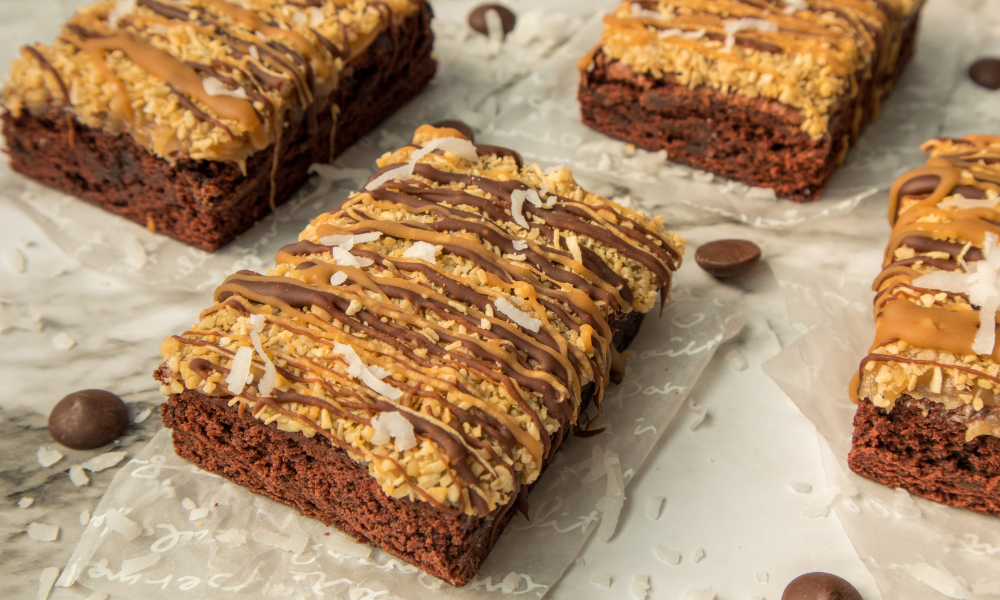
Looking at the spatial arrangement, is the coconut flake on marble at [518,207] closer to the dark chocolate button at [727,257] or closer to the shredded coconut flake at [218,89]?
the dark chocolate button at [727,257]

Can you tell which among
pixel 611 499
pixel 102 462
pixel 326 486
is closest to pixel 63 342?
pixel 102 462

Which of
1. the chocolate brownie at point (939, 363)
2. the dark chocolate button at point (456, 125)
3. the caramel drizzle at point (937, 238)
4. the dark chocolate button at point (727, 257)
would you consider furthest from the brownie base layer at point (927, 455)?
the dark chocolate button at point (456, 125)

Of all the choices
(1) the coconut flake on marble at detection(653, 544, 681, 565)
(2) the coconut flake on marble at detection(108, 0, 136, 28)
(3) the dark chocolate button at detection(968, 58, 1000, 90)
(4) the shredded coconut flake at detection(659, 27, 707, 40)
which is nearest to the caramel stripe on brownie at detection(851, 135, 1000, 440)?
(1) the coconut flake on marble at detection(653, 544, 681, 565)

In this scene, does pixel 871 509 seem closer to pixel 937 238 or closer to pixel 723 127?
pixel 937 238

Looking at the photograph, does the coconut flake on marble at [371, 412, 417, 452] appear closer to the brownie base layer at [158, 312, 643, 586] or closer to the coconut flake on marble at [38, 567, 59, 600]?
the brownie base layer at [158, 312, 643, 586]

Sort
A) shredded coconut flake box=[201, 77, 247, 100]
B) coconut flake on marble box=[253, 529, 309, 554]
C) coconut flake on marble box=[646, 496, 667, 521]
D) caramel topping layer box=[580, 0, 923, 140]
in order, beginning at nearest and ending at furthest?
1. coconut flake on marble box=[253, 529, 309, 554]
2. coconut flake on marble box=[646, 496, 667, 521]
3. shredded coconut flake box=[201, 77, 247, 100]
4. caramel topping layer box=[580, 0, 923, 140]

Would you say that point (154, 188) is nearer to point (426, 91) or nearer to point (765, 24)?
point (426, 91)
